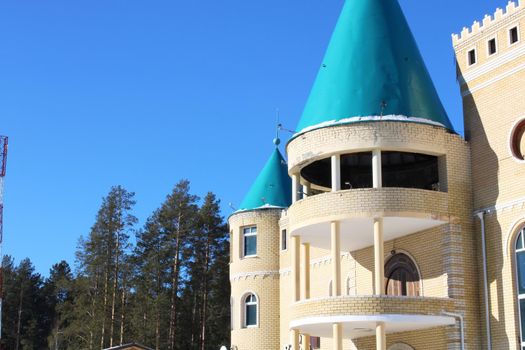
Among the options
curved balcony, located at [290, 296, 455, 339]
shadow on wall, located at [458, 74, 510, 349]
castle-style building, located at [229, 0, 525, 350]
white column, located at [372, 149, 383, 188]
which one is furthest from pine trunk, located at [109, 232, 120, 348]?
shadow on wall, located at [458, 74, 510, 349]

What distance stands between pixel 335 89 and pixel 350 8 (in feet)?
8.97

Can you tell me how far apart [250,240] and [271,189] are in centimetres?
208

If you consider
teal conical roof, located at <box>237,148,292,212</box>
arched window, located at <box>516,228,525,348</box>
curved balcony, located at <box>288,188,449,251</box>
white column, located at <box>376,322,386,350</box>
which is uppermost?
teal conical roof, located at <box>237,148,292,212</box>

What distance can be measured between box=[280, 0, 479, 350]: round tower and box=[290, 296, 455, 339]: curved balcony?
0.02 meters

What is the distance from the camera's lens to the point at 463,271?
813 inches

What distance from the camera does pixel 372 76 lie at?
21.9m

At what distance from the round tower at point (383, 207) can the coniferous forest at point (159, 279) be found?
24.8 metres

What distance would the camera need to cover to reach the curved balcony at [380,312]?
65.0 feet

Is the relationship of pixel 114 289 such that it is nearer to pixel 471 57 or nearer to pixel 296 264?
pixel 296 264

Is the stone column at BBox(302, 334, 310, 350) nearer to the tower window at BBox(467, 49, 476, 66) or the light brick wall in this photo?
the light brick wall

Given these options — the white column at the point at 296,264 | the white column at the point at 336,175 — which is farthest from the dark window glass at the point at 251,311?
the white column at the point at 336,175

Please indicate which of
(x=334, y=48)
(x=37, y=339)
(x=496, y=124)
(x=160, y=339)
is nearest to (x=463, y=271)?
(x=496, y=124)

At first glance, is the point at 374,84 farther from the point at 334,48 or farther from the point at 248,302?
the point at 248,302

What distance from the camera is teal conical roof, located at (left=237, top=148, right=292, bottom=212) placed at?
31.5m
